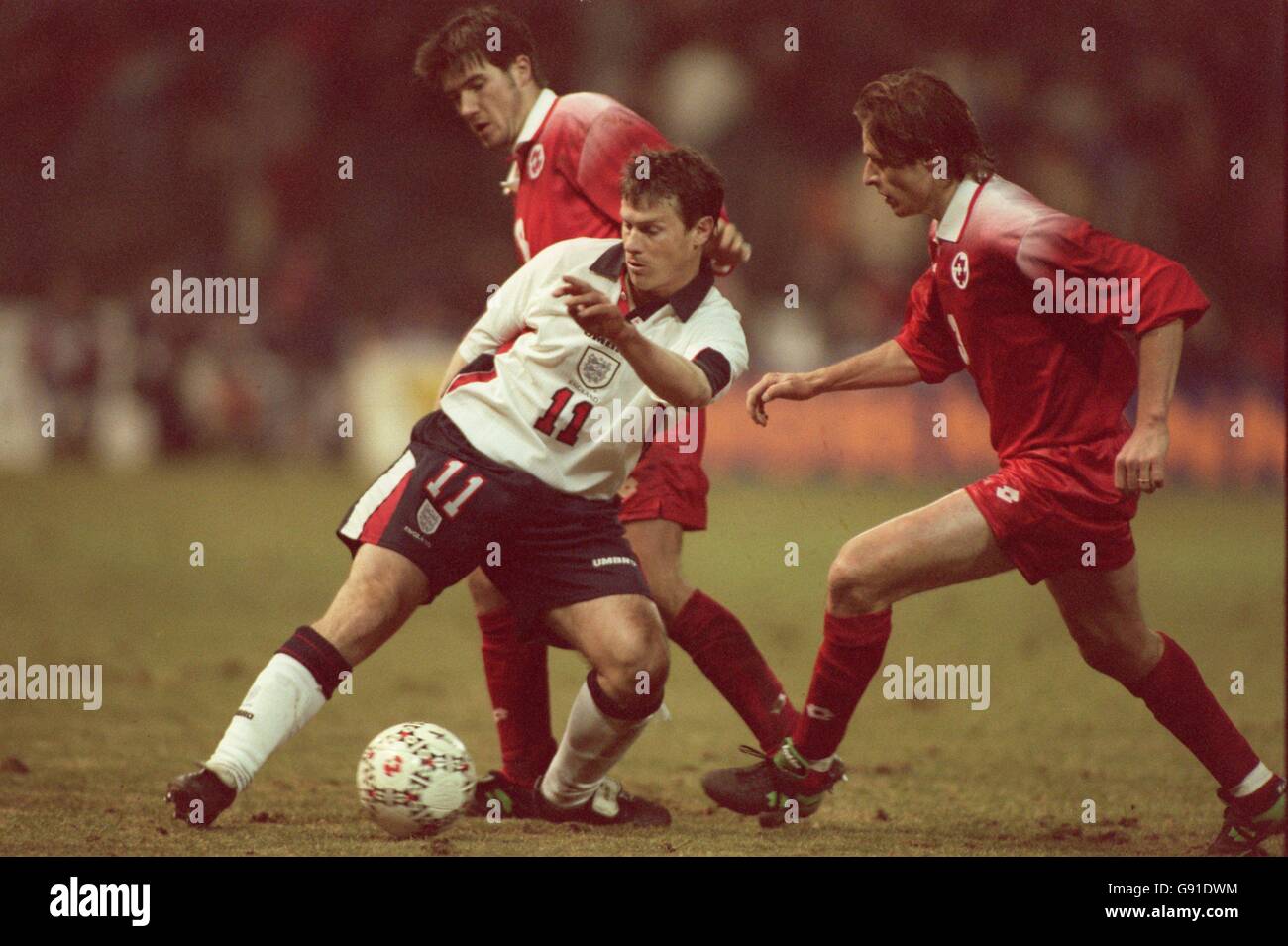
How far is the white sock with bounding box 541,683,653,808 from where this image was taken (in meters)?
5.11

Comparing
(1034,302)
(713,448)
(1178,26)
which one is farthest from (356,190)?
(1034,302)

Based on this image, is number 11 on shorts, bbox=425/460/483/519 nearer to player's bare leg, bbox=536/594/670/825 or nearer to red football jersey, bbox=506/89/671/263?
player's bare leg, bbox=536/594/670/825

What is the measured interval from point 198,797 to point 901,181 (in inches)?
97.3

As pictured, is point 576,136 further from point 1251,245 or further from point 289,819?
point 1251,245

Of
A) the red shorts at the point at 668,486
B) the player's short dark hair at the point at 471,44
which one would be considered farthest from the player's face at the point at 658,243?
the player's short dark hair at the point at 471,44

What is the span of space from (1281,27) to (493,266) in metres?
8.95

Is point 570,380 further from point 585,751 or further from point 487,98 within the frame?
Result: point 487,98

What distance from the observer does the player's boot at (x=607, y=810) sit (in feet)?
17.8

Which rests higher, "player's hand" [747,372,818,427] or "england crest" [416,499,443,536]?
"player's hand" [747,372,818,427]

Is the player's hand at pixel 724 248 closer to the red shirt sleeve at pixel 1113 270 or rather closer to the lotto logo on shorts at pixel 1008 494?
the red shirt sleeve at pixel 1113 270

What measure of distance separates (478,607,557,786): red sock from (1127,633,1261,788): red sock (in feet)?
5.90

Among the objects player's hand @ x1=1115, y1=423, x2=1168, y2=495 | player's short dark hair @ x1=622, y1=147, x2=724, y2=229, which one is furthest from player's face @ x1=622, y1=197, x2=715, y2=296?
player's hand @ x1=1115, y1=423, x2=1168, y2=495

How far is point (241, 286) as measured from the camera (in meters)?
20.1

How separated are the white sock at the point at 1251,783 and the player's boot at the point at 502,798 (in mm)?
2029
